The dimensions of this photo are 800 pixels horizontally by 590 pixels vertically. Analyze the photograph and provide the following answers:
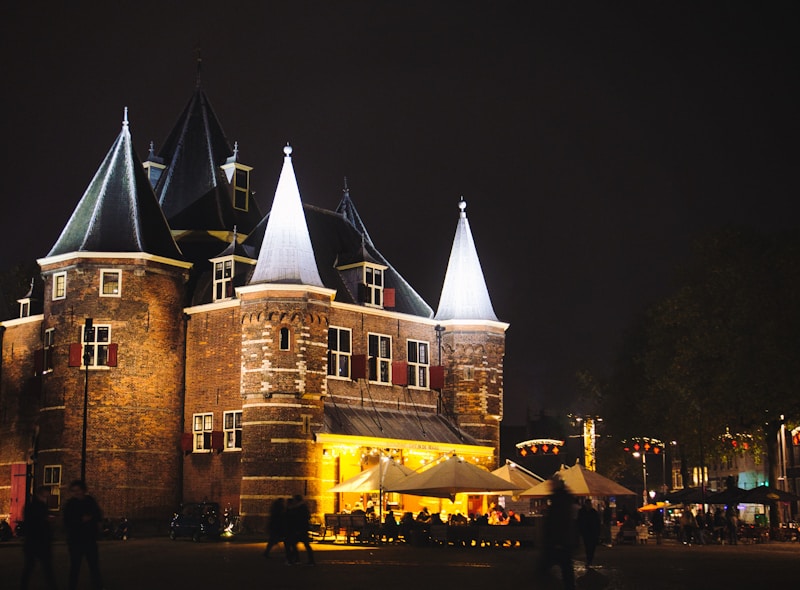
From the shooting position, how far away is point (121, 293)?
46.4 metres

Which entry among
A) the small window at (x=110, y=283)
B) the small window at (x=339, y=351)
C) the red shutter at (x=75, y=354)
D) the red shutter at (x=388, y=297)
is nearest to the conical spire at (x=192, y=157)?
the small window at (x=110, y=283)

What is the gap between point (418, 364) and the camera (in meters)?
52.0

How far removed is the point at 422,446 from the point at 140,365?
1212 cm

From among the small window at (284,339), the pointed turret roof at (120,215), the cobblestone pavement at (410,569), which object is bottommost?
the cobblestone pavement at (410,569)

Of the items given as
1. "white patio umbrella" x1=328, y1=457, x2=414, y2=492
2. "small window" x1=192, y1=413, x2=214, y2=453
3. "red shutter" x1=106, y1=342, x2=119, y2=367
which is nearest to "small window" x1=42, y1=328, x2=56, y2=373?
"red shutter" x1=106, y1=342, x2=119, y2=367

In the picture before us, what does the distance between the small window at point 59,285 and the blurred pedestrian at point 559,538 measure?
1327 inches

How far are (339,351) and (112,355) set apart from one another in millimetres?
9190

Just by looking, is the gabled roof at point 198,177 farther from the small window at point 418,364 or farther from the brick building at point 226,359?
the small window at point 418,364

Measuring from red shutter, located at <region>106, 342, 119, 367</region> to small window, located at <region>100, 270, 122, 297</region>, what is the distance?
7.14 ft

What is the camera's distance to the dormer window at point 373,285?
4975cm

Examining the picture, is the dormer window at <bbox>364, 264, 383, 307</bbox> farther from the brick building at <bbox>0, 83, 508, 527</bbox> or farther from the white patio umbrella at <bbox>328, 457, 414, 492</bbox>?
the white patio umbrella at <bbox>328, 457, 414, 492</bbox>

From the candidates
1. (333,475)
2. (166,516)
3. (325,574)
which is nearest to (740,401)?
(333,475)

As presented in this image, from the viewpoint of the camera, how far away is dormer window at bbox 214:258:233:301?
156ft

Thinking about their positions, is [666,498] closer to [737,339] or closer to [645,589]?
[737,339]
